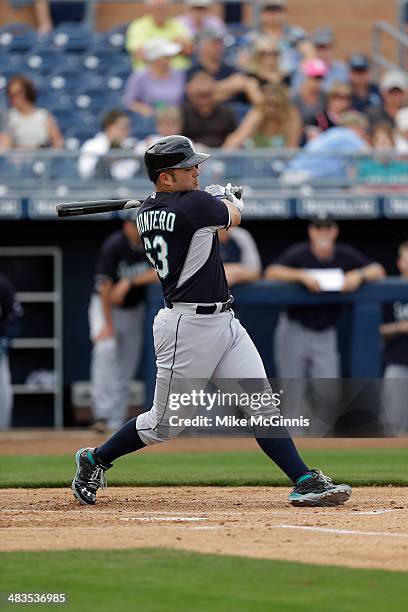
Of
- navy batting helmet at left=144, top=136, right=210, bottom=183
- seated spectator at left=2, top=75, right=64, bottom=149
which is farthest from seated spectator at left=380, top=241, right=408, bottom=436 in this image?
navy batting helmet at left=144, top=136, right=210, bottom=183

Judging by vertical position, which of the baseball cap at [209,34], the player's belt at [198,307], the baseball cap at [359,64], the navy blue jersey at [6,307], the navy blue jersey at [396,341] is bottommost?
the navy blue jersey at [396,341]

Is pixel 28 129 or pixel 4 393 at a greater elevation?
pixel 28 129

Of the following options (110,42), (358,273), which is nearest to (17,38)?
(110,42)

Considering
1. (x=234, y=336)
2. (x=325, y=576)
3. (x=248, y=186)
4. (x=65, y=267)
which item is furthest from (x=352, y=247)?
(x=325, y=576)

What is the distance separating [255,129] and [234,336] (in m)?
7.50

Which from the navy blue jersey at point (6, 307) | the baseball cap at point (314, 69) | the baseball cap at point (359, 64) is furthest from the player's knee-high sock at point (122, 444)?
the baseball cap at point (359, 64)

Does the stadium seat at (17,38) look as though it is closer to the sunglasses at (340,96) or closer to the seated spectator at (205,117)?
the seated spectator at (205,117)

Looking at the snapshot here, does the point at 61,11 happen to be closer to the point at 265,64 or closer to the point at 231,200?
the point at 265,64

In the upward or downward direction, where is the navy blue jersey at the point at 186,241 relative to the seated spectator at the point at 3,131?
upward

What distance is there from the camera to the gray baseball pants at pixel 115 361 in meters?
12.3

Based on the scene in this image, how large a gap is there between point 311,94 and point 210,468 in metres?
6.31

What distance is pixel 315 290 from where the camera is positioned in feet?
40.9

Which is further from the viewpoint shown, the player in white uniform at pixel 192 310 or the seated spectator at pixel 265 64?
the seated spectator at pixel 265 64

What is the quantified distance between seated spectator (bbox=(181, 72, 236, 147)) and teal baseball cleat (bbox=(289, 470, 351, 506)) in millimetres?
7503
